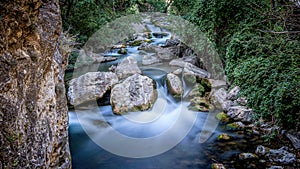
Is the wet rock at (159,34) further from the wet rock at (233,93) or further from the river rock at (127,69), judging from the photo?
the wet rock at (233,93)

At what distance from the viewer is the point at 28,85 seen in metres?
2.32

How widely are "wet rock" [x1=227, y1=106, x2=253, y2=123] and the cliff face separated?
5.04 m

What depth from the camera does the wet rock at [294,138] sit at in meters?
4.69

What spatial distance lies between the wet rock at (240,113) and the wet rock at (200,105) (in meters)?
0.66

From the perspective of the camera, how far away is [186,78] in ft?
28.1

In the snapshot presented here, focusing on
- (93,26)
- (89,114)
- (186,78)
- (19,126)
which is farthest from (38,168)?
(93,26)

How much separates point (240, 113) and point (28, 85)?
575cm

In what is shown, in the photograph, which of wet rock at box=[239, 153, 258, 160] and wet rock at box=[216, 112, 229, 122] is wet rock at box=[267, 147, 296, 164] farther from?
wet rock at box=[216, 112, 229, 122]

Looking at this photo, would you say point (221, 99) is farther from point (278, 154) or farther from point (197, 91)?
point (278, 154)

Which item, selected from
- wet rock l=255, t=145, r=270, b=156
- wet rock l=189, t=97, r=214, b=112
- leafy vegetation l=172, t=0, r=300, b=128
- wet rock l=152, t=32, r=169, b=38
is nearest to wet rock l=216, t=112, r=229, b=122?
wet rock l=189, t=97, r=214, b=112

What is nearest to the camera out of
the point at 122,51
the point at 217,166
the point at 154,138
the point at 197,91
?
the point at 217,166

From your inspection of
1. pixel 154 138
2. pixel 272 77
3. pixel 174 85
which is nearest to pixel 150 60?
pixel 174 85

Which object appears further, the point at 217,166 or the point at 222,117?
the point at 222,117

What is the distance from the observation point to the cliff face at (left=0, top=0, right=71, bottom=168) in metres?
1.97
